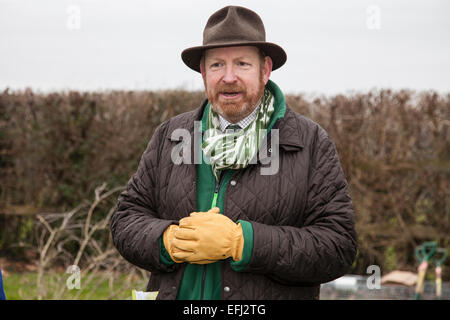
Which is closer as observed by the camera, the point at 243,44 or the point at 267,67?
the point at 243,44

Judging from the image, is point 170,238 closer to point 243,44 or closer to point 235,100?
point 235,100

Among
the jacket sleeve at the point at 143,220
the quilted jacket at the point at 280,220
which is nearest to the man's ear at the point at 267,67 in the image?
the quilted jacket at the point at 280,220

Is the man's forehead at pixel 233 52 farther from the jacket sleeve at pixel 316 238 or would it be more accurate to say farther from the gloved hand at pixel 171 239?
the gloved hand at pixel 171 239

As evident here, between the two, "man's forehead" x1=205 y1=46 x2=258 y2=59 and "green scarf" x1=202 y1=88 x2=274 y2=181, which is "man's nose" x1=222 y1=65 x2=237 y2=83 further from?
"green scarf" x1=202 y1=88 x2=274 y2=181

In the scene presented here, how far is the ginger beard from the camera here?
2.36m

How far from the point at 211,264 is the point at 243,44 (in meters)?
0.98

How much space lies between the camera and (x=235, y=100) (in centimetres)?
237

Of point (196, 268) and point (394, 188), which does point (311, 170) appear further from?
point (394, 188)

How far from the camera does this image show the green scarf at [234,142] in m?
2.27

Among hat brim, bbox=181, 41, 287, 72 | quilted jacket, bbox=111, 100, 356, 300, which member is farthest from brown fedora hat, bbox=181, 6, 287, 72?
quilted jacket, bbox=111, 100, 356, 300

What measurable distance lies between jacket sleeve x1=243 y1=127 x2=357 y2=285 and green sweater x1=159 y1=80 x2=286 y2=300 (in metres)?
0.04

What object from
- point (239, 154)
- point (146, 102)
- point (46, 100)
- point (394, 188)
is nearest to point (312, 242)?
point (239, 154)

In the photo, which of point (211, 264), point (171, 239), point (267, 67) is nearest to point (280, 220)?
point (211, 264)

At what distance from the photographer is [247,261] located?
2.13 meters
